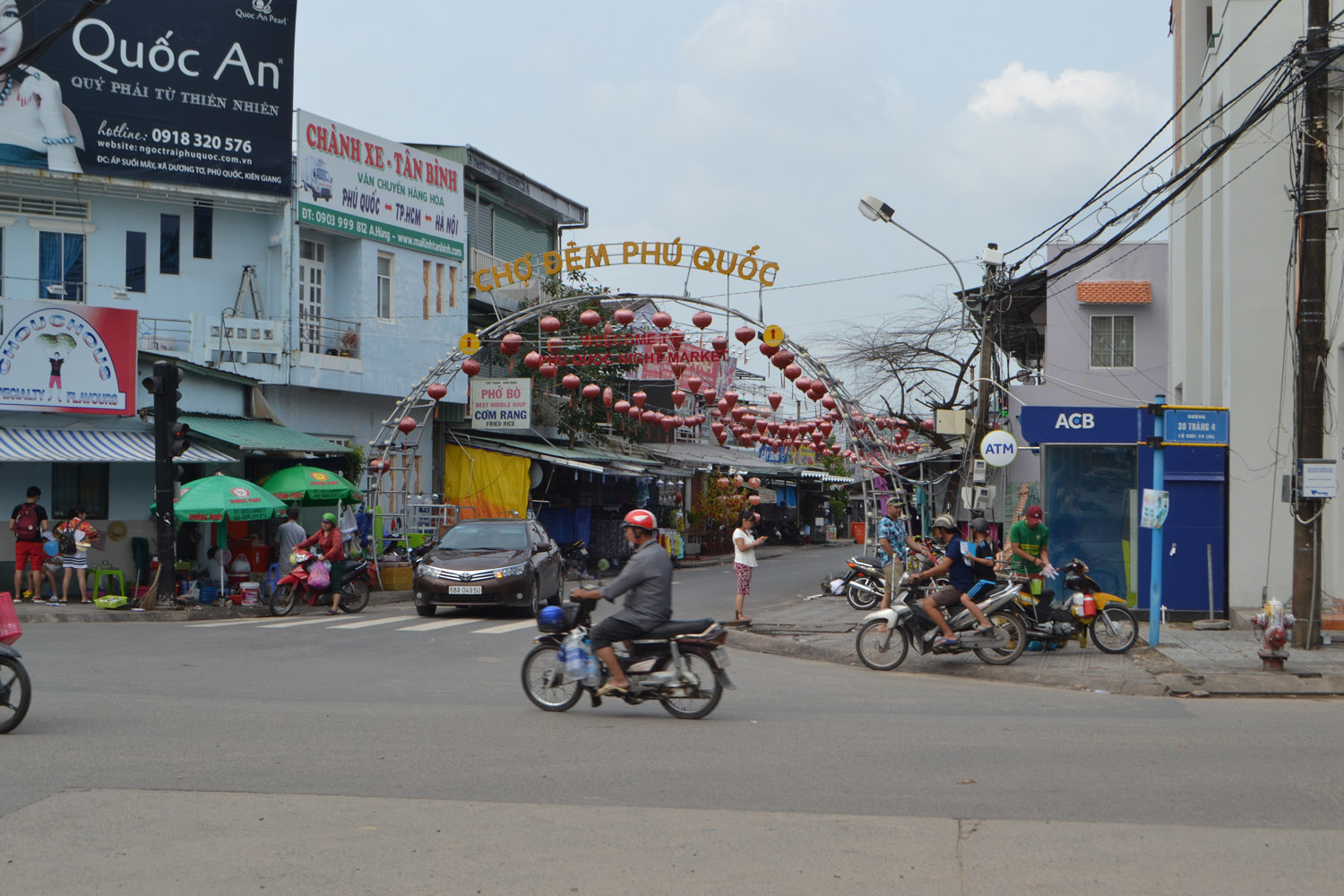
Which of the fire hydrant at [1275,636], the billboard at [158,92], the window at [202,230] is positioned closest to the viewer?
the fire hydrant at [1275,636]

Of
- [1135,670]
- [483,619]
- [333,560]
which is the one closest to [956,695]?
[1135,670]

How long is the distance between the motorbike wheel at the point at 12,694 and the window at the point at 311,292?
19033 millimetres

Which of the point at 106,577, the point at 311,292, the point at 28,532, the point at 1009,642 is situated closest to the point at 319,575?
the point at 106,577

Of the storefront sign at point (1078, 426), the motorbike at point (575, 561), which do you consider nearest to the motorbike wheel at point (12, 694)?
Result: the storefront sign at point (1078, 426)

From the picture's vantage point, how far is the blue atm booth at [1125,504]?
60.5 ft

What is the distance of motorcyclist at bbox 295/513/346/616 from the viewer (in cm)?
2139

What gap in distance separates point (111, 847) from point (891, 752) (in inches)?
194

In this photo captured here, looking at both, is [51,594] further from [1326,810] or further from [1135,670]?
[1326,810]

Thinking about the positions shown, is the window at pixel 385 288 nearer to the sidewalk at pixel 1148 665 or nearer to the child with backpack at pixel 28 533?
the child with backpack at pixel 28 533

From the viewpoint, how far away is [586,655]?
10281 mm

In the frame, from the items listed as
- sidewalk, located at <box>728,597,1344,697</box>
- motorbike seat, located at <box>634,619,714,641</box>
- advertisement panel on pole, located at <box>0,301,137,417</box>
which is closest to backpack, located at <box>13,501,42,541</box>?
advertisement panel on pole, located at <box>0,301,137,417</box>

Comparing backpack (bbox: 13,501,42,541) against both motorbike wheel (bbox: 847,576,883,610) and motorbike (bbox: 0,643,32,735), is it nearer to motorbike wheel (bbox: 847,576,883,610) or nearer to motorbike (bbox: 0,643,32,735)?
motorbike (bbox: 0,643,32,735)

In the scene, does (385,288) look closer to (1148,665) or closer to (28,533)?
(28,533)

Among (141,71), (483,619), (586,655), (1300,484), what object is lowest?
(483,619)
